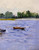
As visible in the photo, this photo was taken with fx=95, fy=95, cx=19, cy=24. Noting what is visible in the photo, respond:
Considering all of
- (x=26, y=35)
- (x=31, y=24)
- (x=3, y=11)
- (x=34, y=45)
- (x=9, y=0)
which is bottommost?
(x=34, y=45)

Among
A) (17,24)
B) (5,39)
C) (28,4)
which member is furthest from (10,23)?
(28,4)

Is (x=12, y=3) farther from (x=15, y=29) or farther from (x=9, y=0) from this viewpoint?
(x=15, y=29)

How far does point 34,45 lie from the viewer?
1.00 metres

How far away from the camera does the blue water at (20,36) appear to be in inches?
39.3

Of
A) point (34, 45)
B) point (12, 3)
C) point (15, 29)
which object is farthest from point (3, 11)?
point (34, 45)

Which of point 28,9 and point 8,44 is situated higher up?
point 28,9

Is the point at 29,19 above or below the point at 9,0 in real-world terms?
below

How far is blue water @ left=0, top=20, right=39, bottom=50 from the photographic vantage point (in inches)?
39.3

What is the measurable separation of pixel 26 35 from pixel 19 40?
9 centimetres

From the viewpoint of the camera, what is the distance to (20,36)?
1.03 metres

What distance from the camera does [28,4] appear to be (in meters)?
1.07

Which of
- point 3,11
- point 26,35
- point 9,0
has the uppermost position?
point 9,0

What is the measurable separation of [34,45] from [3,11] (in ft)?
1.64

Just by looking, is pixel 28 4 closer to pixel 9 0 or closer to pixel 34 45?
pixel 9 0
